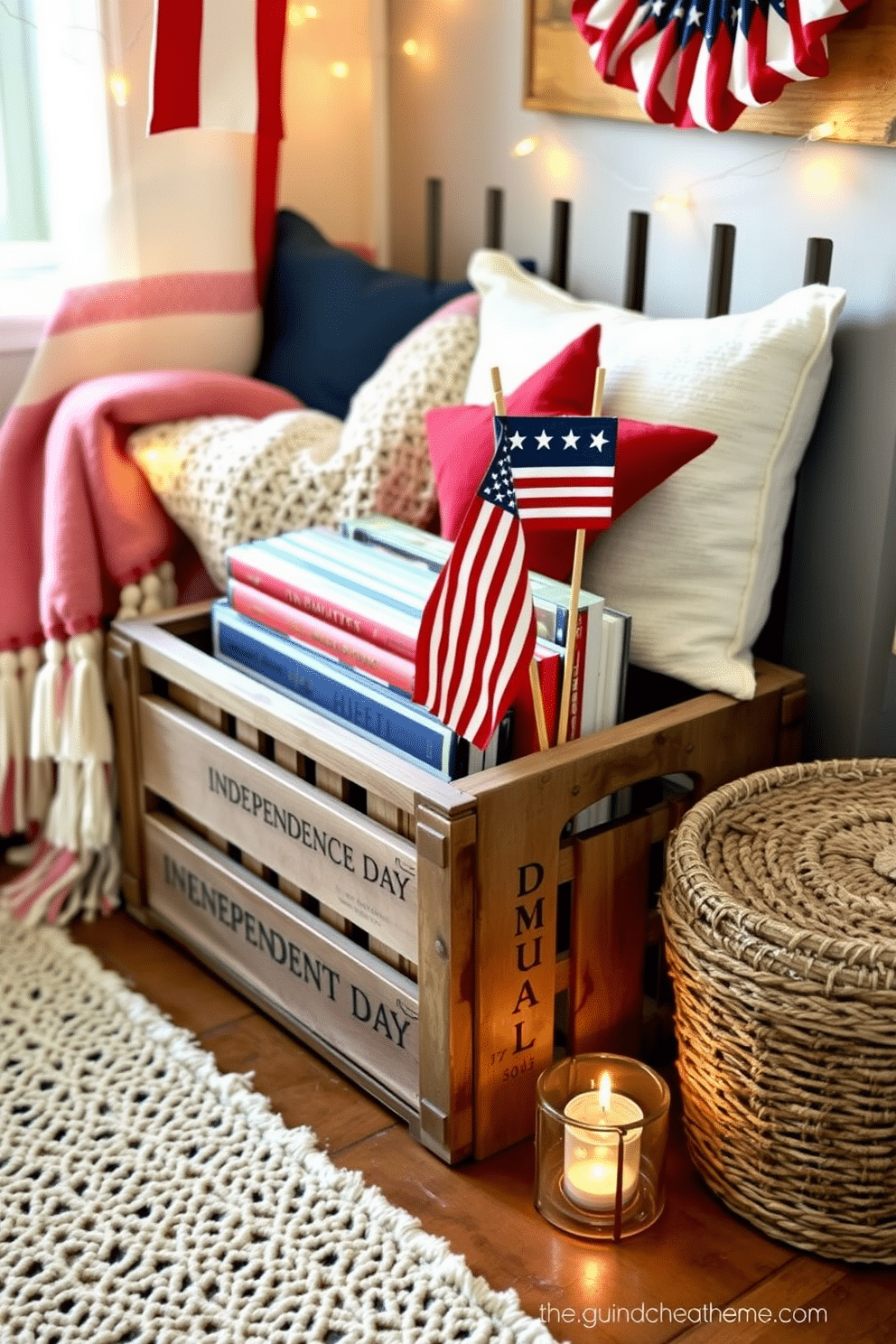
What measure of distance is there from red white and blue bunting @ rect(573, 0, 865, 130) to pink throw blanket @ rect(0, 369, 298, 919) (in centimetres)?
63

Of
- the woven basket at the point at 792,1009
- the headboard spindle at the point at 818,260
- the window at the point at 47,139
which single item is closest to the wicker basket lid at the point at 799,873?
the woven basket at the point at 792,1009

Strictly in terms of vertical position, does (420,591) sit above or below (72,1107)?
above

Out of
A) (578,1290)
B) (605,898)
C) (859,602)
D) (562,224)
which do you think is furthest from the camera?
(562,224)

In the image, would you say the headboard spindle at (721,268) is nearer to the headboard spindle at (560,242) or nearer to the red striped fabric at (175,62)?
the headboard spindle at (560,242)

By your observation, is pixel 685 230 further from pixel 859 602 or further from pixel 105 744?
pixel 105 744

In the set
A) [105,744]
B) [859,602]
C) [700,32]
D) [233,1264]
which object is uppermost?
[700,32]

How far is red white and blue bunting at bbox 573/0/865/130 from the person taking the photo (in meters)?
1.45

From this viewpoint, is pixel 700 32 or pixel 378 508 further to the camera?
pixel 378 508

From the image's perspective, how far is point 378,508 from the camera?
175 centimetres

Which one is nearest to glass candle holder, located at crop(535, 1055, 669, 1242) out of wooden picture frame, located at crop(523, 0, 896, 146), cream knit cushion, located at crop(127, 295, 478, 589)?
cream knit cushion, located at crop(127, 295, 478, 589)

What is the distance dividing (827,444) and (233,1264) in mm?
1017

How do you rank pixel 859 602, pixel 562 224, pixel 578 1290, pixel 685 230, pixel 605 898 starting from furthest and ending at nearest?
pixel 562 224
pixel 685 230
pixel 859 602
pixel 605 898
pixel 578 1290

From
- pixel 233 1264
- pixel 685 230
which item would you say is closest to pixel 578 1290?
pixel 233 1264

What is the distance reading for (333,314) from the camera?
2.01 meters
